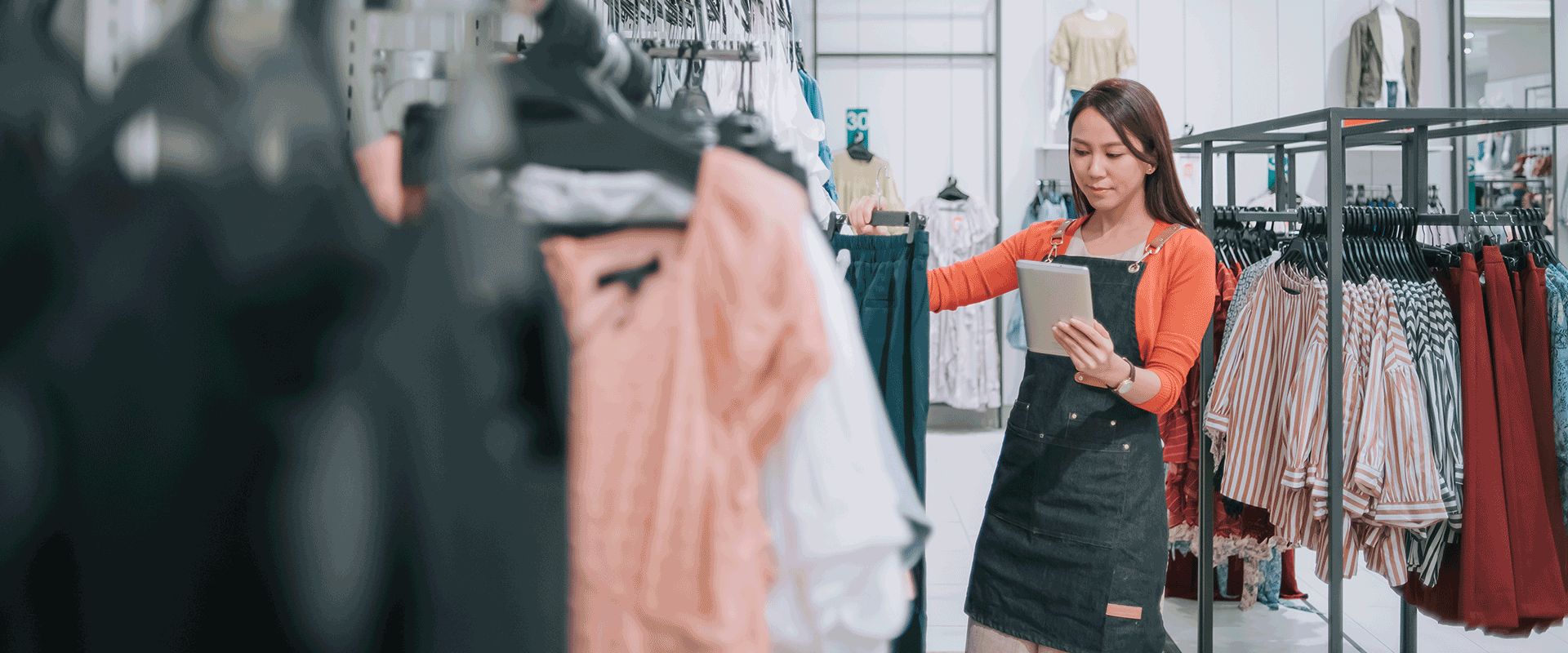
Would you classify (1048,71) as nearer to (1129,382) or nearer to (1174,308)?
(1174,308)

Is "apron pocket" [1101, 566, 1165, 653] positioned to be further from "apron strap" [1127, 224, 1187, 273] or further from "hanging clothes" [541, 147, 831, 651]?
"hanging clothes" [541, 147, 831, 651]

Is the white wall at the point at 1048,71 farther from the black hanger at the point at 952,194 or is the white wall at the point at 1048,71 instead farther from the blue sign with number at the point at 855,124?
the black hanger at the point at 952,194

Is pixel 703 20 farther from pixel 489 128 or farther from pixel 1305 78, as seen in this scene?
pixel 1305 78

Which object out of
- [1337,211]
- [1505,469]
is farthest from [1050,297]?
[1505,469]

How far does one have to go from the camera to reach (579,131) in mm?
552

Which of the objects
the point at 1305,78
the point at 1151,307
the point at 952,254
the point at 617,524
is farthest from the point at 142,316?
the point at 1305,78

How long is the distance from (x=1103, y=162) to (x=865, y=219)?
388mm

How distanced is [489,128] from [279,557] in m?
0.29

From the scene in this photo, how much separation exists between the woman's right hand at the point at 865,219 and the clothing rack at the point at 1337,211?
35.7 inches

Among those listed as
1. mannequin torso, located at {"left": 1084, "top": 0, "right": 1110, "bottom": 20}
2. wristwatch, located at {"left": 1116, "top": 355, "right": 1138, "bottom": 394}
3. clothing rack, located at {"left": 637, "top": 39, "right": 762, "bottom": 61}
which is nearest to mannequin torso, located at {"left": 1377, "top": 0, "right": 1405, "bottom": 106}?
mannequin torso, located at {"left": 1084, "top": 0, "right": 1110, "bottom": 20}

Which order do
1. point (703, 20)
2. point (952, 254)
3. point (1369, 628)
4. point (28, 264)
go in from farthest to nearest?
point (952, 254), point (1369, 628), point (703, 20), point (28, 264)

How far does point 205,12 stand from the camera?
524mm

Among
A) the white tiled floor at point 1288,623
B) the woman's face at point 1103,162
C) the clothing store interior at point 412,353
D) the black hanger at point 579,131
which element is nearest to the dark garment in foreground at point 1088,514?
the woman's face at point 1103,162

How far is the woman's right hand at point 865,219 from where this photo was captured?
4.84 ft
